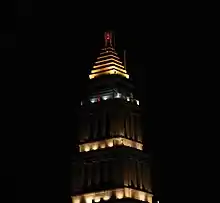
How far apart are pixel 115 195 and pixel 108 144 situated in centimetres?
501

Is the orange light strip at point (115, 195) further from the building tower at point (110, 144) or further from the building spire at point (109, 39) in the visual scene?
the building spire at point (109, 39)

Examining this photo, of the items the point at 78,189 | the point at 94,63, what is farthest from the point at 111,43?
the point at 78,189

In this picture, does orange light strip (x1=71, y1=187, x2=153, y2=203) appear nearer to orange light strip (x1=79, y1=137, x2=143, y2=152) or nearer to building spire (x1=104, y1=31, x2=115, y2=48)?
orange light strip (x1=79, y1=137, x2=143, y2=152)

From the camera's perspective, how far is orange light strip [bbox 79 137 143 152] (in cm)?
6097

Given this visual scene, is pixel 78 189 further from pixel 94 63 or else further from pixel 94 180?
pixel 94 63

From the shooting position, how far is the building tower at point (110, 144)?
5938cm

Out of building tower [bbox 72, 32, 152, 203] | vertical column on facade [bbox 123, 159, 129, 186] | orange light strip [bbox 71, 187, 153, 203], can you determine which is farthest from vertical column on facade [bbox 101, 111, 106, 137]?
orange light strip [bbox 71, 187, 153, 203]

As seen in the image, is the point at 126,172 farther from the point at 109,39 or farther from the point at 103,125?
the point at 109,39

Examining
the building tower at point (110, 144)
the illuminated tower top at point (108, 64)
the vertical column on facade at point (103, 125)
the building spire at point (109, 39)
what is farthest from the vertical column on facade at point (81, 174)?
the building spire at point (109, 39)

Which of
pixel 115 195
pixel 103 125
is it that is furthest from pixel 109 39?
pixel 115 195

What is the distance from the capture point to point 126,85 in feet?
212

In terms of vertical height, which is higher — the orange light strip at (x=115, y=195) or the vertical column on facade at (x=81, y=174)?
the vertical column on facade at (x=81, y=174)

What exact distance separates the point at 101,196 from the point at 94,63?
14791mm

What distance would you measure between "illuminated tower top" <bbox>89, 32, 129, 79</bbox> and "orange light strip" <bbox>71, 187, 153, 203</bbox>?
11828 millimetres
